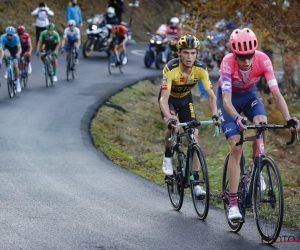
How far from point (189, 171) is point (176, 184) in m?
0.62

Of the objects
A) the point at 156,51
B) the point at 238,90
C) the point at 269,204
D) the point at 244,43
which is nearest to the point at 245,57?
the point at 244,43

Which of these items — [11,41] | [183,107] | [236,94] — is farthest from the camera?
[11,41]

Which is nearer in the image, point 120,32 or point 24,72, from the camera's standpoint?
point 24,72

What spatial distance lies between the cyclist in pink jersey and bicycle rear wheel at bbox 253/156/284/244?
0.48 ft

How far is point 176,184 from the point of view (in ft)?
32.2

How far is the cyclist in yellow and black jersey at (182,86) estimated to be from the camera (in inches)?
372

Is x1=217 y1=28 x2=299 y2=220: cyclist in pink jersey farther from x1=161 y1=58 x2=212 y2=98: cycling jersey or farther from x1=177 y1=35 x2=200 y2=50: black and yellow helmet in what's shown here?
x1=161 y1=58 x2=212 y2=98: cycling jersey

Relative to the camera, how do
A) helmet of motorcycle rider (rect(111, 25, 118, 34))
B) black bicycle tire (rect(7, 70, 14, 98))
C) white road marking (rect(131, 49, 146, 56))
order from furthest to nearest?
1. white road marking (rect(131, 49, 146, 56))
2. helmet of motorcycle rider (rect(111, 25, 118, 34))
3. black bicycle tire (rect(7, 70, 14, 98))

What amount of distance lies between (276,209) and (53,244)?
6.98 feet

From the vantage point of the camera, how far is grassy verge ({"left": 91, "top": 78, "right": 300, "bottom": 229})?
564 inches

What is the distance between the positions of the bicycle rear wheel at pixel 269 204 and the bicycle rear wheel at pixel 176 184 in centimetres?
190

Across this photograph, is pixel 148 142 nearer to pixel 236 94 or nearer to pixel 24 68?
pixel 24 68

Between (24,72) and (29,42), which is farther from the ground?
(29,42)

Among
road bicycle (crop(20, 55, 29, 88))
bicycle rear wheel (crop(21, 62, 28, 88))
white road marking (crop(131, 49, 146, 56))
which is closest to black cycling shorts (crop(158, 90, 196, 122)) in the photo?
road bicycle (crop(20, 55, 29, 88))
